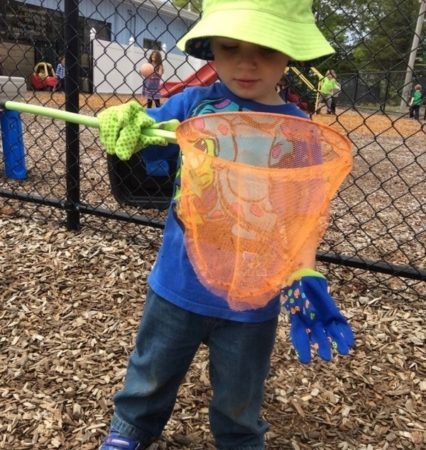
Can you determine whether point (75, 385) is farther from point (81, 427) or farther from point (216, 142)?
point (216, 142)

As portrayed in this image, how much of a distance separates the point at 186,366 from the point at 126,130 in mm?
691

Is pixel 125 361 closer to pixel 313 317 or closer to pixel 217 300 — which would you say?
pixel 217 300

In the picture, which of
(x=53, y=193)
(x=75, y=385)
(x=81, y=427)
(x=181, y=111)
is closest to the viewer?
(x=181, y=111)

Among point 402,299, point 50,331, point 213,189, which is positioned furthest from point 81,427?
point 402,299

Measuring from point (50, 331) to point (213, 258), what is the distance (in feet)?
4.15

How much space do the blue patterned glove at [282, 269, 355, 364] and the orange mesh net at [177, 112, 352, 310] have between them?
1.9 inches

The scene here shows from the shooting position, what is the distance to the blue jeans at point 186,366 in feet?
4.67

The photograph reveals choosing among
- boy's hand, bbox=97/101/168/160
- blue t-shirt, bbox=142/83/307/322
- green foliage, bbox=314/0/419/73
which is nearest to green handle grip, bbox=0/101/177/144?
boy's hand, bbox=97/101/168/160

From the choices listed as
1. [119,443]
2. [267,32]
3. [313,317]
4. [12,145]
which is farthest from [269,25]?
[12,145]

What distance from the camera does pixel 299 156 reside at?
120cm

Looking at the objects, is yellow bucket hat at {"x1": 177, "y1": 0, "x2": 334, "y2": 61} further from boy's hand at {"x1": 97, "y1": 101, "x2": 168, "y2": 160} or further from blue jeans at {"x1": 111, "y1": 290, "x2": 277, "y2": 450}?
blue jeans at {"x1": 111, "y1": 290, "x2": 277, "y2": 450}

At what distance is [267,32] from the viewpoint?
3.87 feet

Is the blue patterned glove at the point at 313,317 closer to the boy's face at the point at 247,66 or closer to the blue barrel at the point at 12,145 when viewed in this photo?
the boy's face at the point at 247,66

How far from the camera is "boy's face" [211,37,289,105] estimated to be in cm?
125
